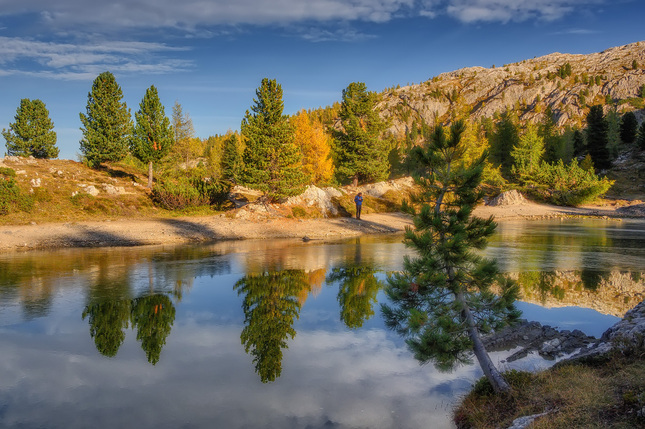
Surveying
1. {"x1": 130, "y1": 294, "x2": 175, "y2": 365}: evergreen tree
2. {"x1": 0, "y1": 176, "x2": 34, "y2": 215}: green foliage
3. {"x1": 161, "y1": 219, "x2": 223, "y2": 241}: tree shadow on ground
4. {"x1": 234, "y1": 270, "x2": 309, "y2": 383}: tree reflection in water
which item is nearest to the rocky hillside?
{"x1": 161, "y1": 219, "x2": 223, "y2": 241}: tree shadow on ground

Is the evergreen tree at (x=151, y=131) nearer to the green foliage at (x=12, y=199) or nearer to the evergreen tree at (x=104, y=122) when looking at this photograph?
the evergreen tree at (x=104, y=122)

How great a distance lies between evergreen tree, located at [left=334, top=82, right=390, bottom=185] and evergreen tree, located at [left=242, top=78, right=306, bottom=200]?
13.7 meters

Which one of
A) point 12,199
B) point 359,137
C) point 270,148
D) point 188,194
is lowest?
point 12,199

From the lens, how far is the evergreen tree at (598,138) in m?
64.0

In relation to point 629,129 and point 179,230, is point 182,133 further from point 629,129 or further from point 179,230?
point 629,129

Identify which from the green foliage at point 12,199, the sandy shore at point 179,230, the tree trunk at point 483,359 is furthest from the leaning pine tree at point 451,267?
the green foliage at point 12,199

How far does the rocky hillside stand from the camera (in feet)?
474

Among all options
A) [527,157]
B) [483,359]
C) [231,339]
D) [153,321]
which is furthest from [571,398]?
[527,157]

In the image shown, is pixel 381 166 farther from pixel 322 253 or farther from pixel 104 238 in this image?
pixel 104 238

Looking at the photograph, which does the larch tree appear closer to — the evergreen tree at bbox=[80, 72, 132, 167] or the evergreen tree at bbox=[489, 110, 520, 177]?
the evergreen tree at bbox=[80, 72, 132, 167]

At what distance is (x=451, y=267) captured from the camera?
7184 mm

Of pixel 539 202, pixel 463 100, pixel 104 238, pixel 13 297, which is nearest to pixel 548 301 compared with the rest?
pixel 13 297

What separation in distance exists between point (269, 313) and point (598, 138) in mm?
72671

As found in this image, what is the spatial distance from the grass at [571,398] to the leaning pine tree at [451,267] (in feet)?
2.17
